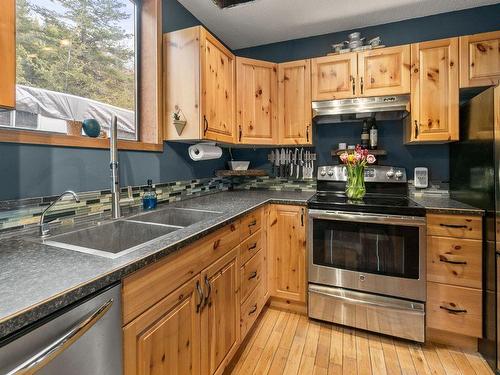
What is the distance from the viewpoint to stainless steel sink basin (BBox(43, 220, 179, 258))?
1.22m

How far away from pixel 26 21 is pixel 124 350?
1567 mm

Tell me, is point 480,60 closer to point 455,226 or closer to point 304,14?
point 455,226

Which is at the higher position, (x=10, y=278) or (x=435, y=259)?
(x=10, y=278)

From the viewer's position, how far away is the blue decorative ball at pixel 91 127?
4.72 feet

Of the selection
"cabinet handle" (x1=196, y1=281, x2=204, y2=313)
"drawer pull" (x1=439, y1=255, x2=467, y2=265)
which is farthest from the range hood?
"cabinet handle" (x1=196, y1=281, x2=204, y2=313)

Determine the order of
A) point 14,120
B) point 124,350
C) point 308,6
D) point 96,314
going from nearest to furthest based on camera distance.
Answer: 1. point 96,314
2. point 124,350
3. point 14,120
4. point 308,6

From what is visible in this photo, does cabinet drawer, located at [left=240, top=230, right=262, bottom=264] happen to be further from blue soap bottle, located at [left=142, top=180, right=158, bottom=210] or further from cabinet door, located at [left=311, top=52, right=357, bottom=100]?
cabinet door, located at [left=311, top=52, right=357, bottom=100]

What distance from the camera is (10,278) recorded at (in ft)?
2.31

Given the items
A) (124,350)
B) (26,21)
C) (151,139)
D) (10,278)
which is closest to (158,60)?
(151,139)

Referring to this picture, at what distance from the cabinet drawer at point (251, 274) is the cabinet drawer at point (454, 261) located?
1193 mm

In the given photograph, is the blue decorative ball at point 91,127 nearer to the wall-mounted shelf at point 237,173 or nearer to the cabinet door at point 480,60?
the wall-mounted shelf at point 237,173

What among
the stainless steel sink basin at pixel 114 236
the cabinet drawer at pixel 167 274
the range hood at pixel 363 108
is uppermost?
the range hood at pixel 363 108

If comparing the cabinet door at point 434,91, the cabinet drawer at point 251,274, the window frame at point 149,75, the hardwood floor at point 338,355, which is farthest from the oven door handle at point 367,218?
the window frame at point 149,75

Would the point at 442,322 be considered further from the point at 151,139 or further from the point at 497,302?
the point at 151,139
